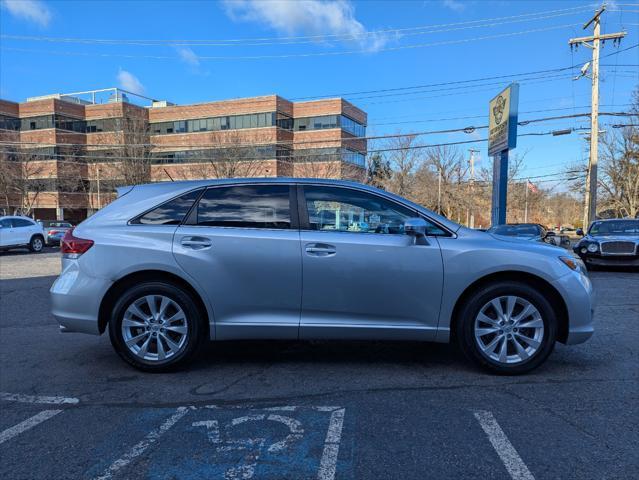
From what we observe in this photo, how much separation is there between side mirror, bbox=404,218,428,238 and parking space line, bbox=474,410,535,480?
1488 millimetres

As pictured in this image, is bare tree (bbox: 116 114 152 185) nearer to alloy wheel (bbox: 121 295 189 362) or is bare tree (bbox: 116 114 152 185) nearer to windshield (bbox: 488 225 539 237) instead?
windshield (bbox: 488 225 539 237)

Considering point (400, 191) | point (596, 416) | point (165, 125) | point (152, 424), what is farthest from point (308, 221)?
point (165, 125)

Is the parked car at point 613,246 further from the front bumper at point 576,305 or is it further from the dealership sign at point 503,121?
the front bumper at point 576,305

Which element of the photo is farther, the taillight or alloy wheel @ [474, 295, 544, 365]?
the taillight

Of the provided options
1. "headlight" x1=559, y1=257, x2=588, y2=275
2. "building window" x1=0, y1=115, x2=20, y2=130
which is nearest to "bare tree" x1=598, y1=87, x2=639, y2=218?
"headlight" x1=559, y1=257, x2=588, y2=275

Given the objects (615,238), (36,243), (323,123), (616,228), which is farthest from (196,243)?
(323,123)

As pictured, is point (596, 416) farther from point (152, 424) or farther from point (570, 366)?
point (152, 424)

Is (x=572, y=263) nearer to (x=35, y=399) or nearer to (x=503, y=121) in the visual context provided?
(x=35, y=399)

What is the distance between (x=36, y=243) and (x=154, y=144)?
20.6 meters

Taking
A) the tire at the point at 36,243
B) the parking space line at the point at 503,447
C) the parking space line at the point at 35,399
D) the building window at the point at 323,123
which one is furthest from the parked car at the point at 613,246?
the building window at the point at 323,123

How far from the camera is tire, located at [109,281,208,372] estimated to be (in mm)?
4176

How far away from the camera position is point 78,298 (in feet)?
13.9

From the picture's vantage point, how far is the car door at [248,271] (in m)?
4.11

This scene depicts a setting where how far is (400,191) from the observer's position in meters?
46.3
